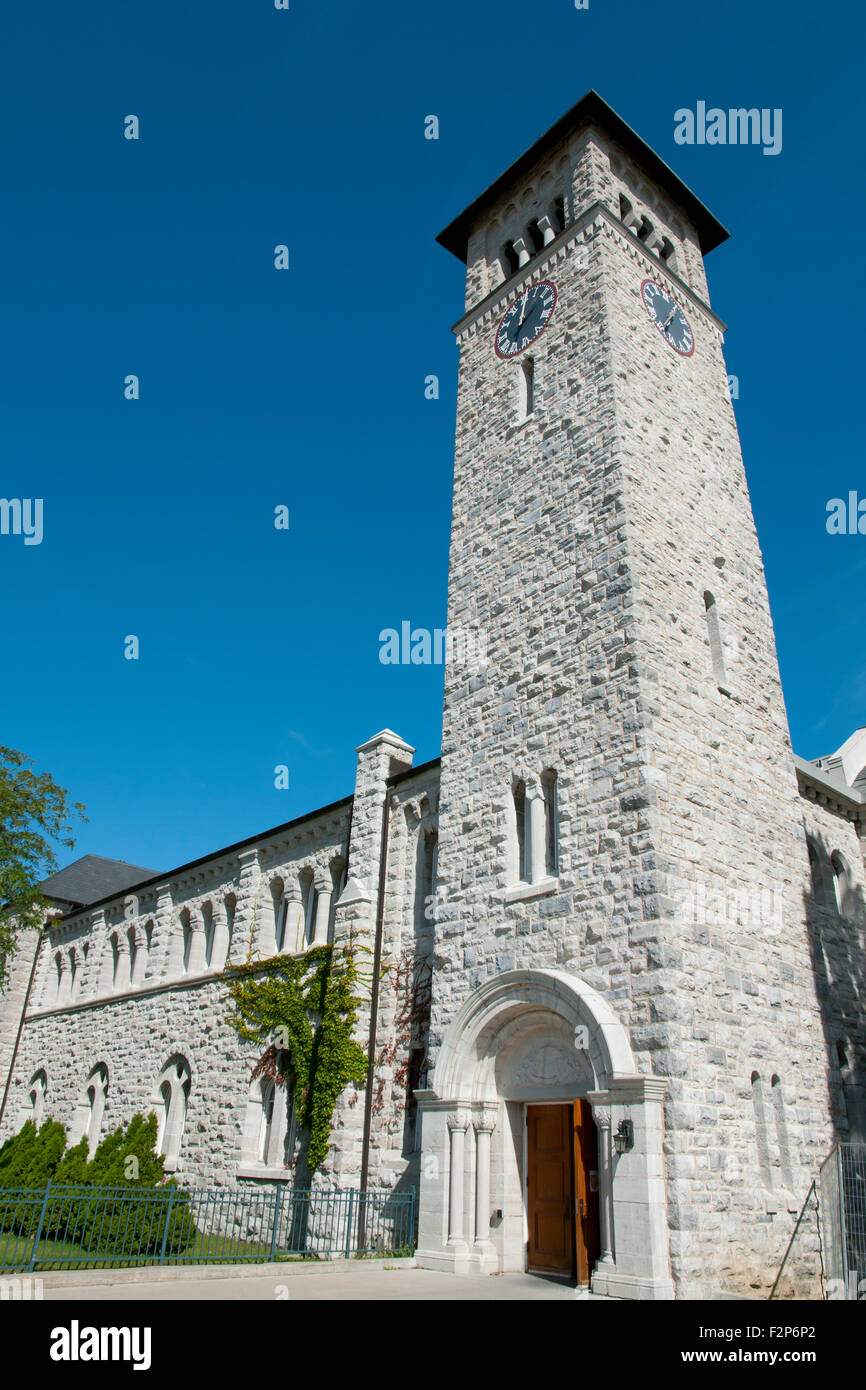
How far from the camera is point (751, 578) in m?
16.5

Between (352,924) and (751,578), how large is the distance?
9.90 meters

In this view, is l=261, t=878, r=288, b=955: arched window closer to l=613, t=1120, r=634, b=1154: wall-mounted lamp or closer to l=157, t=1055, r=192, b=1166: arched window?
l=157, t=1055, r=192, b=1166: arched window

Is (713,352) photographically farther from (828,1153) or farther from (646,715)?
(828,1153)

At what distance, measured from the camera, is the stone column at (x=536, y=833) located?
1270cm

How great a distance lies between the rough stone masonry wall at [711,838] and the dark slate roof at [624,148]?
3.85 meters

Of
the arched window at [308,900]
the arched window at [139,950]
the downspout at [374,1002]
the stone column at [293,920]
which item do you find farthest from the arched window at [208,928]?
the downspout at [374,1002]

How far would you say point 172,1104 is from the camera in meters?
21.4

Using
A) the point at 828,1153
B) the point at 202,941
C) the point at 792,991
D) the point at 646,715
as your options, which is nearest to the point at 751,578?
the point at 646,715

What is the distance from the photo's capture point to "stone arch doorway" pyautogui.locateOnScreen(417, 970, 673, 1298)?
9.94 m

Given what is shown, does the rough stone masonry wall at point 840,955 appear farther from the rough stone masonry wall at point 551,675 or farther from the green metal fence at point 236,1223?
the green metal fence at point 236,1223

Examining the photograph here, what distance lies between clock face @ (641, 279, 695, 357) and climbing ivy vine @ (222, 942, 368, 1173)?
13.5 metres

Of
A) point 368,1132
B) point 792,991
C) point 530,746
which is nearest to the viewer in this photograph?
point 792,991

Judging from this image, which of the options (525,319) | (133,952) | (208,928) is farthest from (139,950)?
(525,319)

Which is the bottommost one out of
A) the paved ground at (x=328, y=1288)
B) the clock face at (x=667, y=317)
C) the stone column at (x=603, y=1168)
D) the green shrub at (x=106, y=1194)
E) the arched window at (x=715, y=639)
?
the paved ground at (x=328, y=1288)
